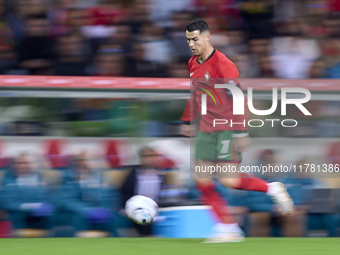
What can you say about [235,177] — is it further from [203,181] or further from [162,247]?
[162,247]

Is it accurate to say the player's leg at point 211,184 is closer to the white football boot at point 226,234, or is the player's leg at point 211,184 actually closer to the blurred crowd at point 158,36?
the white football boot at point 226,234

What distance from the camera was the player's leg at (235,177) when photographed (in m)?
3.78

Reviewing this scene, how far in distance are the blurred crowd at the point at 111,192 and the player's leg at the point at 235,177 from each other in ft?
3.73

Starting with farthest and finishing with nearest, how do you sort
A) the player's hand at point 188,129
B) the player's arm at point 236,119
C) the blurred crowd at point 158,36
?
1. the blurred crowd at point 158,36
2. the player's hand at point 188,129
3. the player's arm at point 236,119

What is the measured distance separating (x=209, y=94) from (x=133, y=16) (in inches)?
83.7

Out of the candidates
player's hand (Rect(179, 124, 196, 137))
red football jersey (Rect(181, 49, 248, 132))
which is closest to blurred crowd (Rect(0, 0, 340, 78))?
A: player's hand (Rect(179, 124, 196, 137))

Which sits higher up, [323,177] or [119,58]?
[119,58]

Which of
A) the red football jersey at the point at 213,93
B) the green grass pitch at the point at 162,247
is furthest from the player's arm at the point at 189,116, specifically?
the green grass pitch at the point at 162,247

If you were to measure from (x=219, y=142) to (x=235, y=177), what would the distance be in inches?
10.0

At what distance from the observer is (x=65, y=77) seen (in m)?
5.04

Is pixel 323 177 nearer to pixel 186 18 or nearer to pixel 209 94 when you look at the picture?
pixel 209 94

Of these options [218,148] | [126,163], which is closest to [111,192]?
[126,163]

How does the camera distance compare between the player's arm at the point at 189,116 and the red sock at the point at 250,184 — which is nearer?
the red sock at the point at 250,184

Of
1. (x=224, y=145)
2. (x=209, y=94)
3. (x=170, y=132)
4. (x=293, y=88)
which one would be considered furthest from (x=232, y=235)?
(x=293, y=88)
